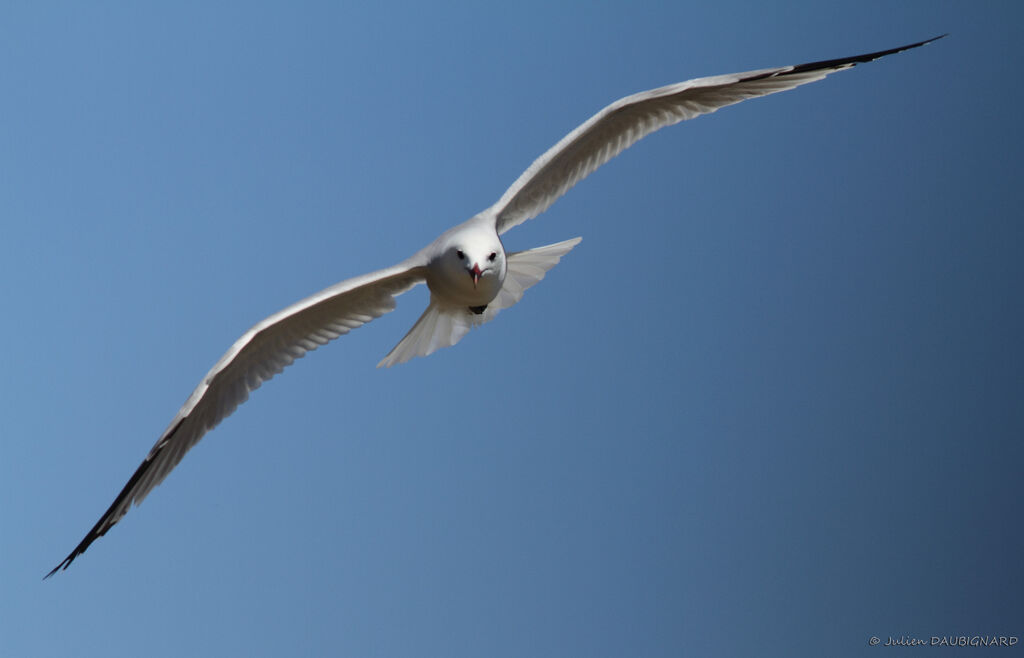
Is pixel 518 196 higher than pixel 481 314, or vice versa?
pixel 518 196

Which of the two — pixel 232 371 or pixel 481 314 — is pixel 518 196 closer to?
pixel 481 314

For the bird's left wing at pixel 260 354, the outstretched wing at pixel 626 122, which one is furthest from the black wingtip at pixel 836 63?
the bird's left wing at pixel 260 354

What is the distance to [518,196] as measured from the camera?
352cm

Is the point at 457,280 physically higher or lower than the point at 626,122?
lower

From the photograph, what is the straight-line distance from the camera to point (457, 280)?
3141 mm

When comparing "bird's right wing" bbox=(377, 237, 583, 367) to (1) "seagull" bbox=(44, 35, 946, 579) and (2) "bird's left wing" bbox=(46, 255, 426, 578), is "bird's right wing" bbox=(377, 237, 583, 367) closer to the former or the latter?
(1) "seagull" bbox=(44, 35, 946, 579)

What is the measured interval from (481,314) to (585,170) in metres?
0.65

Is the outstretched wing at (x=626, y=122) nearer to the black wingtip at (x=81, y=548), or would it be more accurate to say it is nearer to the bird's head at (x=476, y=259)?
the bird's head at (x=476, y=259)

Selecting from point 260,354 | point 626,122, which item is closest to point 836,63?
point 626,122

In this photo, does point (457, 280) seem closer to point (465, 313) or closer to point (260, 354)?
point (465, 313)

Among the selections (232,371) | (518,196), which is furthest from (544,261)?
(232,371)

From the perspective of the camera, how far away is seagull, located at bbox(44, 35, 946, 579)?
314 cm

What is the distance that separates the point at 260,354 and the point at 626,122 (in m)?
1.48

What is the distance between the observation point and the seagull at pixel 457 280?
314cm
